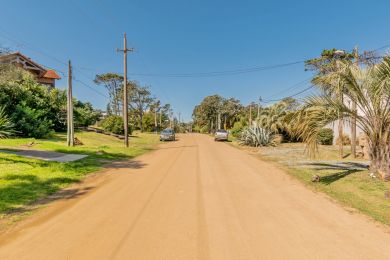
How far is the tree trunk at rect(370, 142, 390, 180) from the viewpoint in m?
8.65

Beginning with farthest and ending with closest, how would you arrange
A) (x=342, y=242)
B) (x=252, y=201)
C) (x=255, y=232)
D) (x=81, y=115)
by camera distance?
1. (x=81, y=115)
2. (x=252, y=201)
3. (x=255, y=232)
4. (x=342, y=242)

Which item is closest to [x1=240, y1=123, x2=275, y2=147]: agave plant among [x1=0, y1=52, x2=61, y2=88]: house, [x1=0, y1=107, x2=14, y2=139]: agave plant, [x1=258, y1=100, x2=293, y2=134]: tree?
[x1=258, y1=100, x2=293, y2=134]: tree

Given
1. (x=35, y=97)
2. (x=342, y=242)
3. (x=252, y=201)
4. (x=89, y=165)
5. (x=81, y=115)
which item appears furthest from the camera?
(x=81, y=115)

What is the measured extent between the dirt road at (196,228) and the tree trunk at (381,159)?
2.93 metres

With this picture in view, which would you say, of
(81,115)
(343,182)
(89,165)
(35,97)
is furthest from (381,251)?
(81,115)

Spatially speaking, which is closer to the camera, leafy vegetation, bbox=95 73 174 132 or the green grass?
the green grass

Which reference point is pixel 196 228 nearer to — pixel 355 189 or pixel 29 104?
pixel 355 189

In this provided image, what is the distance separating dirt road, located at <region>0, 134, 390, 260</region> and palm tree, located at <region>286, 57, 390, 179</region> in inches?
89.5

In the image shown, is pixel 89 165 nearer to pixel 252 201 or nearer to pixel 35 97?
pixel 252 201

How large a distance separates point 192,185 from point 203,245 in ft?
14.1

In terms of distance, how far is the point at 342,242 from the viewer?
13.8ft

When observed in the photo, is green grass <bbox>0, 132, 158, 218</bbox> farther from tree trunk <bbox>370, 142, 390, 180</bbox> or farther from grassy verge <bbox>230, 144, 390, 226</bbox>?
tree trunk <bbox>370, 142, 390, 180</bbox>

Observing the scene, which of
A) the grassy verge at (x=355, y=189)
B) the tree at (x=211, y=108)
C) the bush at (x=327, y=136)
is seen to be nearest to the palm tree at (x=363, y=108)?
the grassy verge at (x=355, y=189)

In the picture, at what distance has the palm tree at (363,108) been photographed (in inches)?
342
